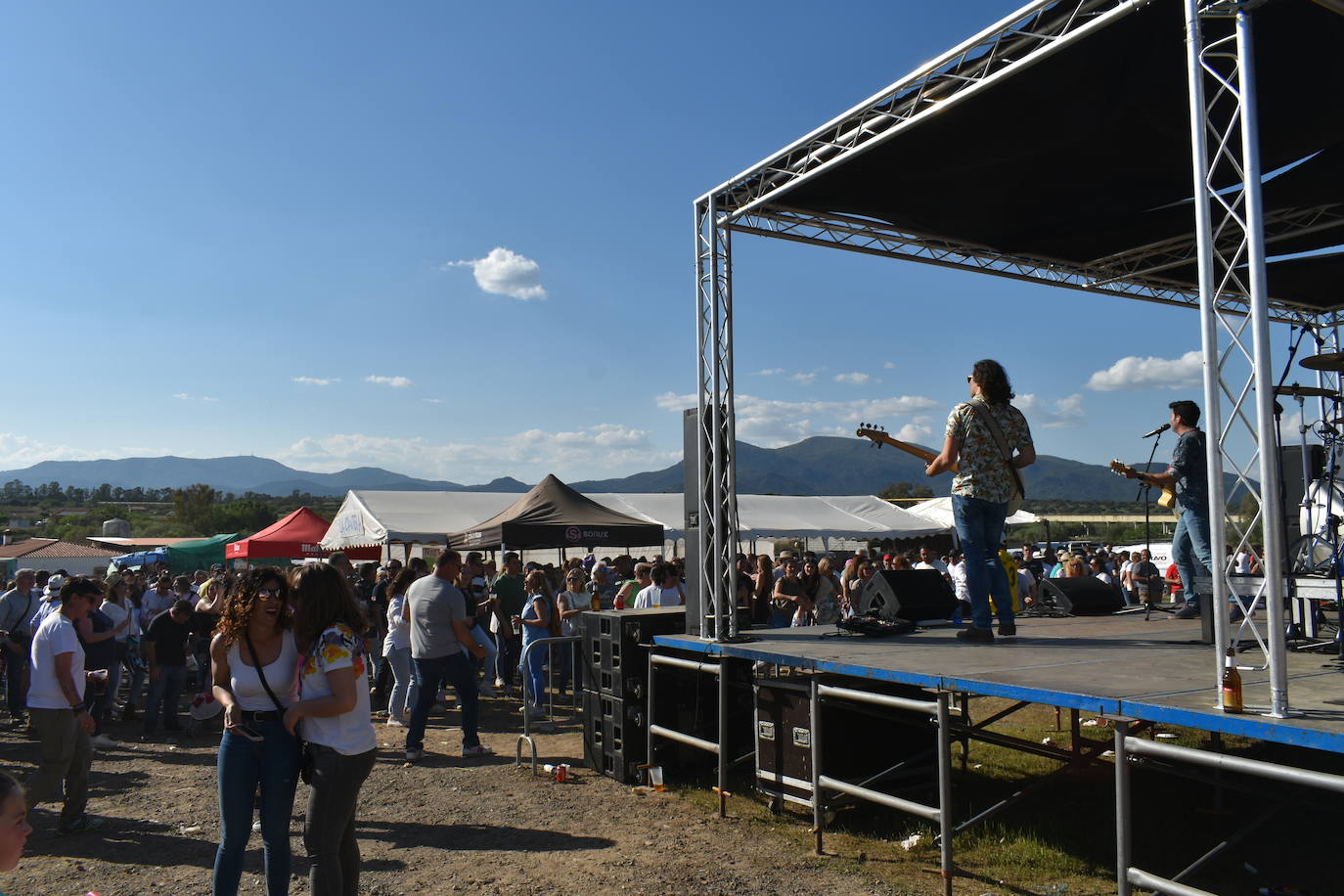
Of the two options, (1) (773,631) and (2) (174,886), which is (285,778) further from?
(1) (773,631)

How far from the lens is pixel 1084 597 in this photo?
31.6 ft

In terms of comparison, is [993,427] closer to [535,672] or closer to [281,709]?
[281,709]

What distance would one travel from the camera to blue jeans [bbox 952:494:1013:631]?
639 centimetres

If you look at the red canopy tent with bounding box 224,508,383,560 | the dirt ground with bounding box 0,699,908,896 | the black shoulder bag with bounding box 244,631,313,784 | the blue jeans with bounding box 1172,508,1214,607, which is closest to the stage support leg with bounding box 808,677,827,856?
the dirt ground with bounding box 0,699,908,896

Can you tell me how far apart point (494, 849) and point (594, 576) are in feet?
32.8

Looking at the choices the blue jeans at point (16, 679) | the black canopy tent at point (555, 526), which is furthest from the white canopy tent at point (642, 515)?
the blue jeans at point (16, 679)

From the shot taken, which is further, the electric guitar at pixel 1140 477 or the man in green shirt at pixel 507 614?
the man in green shirt at pixel 507 614

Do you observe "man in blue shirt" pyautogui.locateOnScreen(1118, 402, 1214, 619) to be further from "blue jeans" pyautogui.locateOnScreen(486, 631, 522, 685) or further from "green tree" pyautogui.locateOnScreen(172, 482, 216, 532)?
"green tree" pyautogui.locateOnScreen(172, 482, 216, 532)

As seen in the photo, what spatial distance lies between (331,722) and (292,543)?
72.6 feet

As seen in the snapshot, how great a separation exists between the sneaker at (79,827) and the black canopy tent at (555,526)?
10409 millimetres

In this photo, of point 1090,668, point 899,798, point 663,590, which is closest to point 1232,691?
point 1090,668

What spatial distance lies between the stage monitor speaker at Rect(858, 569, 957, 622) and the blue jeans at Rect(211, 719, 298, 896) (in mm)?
5028

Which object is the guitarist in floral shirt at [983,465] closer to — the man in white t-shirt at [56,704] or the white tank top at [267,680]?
the white tank top at [267,680]

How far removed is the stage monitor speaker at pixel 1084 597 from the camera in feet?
31.4
